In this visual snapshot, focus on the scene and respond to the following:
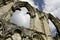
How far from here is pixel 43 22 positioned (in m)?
17.0

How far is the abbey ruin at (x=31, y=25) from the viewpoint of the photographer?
1377 cm

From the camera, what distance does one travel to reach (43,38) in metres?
15.4

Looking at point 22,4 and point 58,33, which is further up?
point 22,4

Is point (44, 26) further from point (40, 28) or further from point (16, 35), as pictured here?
point (16, 35)

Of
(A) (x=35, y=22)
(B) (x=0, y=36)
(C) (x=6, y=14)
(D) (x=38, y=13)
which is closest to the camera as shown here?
(B) (x=0, y=36)

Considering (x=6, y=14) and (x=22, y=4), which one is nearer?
(x=6, y=14)

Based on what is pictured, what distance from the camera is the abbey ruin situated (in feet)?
45.2

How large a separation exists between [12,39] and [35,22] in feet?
11.7

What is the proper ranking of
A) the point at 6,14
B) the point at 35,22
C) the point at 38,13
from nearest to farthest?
the point at 6,14 < the point at 35,22 < the point at 38,13

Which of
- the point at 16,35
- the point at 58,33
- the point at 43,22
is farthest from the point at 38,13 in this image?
the point at 16,35

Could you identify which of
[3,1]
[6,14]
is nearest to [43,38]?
[6,14]

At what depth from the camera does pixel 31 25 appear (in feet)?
52.7

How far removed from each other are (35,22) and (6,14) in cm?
271

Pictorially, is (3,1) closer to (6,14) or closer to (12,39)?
(6,14)
